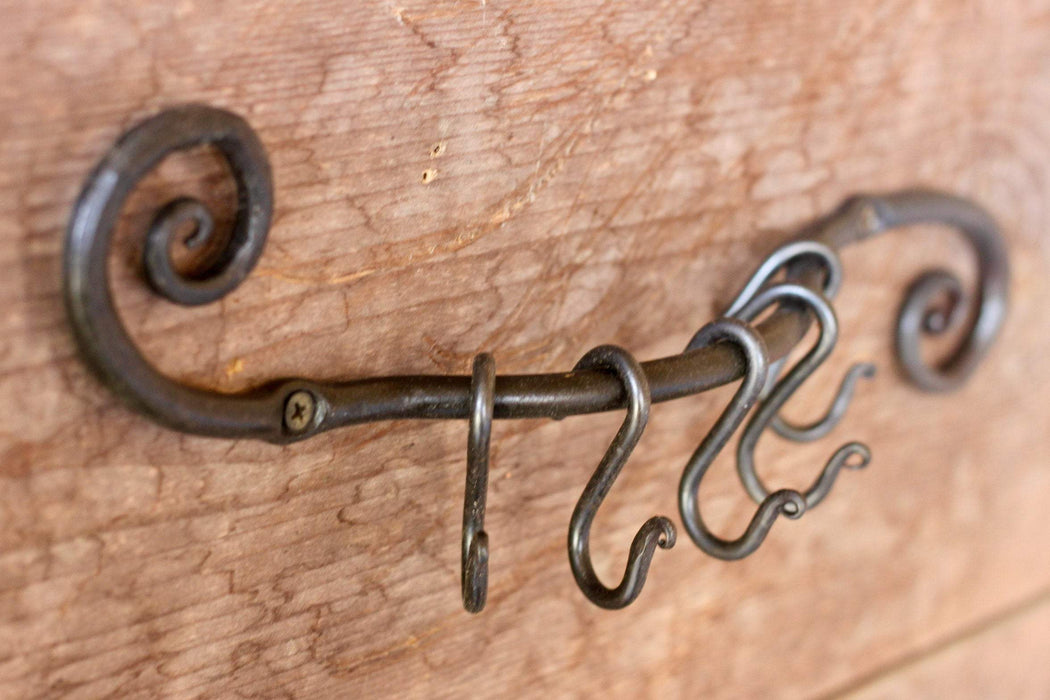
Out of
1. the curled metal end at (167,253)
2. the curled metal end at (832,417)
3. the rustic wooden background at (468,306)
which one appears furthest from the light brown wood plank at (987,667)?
the curled metal end at (167,253)

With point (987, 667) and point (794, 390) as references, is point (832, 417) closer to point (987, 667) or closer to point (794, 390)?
point (794, 390)

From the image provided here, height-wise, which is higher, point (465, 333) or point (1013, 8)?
point (1013, 8)

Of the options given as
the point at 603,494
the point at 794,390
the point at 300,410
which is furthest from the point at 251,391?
the point at 794,390

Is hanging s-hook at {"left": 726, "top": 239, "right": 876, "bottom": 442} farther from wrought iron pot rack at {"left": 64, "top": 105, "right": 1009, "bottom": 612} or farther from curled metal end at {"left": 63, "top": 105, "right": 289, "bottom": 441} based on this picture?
curled metal end at {"left": 63, "top": 105, "right": 289, "bottom": 441}

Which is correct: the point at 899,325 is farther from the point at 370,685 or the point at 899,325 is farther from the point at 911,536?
the point at 370,685

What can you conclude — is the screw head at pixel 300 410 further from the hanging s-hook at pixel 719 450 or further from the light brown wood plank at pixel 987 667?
the light brown wood plank at pixel 987 667

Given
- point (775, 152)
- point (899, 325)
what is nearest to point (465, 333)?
point (775, 152)

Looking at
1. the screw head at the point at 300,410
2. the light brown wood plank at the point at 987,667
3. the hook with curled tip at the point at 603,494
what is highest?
the screw head at the point at 300,410

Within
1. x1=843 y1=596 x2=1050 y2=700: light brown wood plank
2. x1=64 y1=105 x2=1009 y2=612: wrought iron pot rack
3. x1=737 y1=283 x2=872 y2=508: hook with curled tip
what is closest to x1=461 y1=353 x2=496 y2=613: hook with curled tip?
x1=64 y1=105 x2=1009 y2=612: wrought iron pot rack
